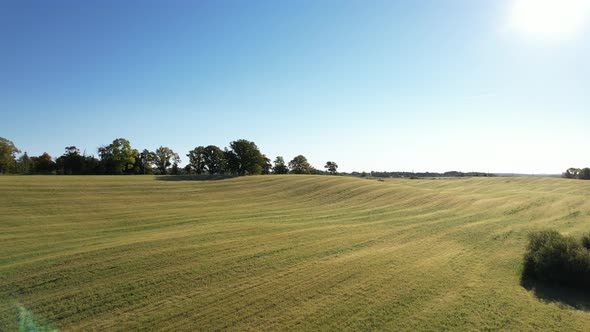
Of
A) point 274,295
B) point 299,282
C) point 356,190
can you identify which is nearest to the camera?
point 274,295

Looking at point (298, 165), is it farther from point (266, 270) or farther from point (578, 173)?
point (578, 173)

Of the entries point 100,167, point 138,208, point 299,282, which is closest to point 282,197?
point 138,208

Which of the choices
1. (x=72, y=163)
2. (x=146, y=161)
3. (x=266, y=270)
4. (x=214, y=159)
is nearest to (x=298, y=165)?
(x=214, y=159)

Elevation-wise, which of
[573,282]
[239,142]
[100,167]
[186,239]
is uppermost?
[239,142]

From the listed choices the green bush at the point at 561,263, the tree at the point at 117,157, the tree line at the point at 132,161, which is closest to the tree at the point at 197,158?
the tree line at the point at 132,161

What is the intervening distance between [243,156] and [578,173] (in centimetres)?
12587

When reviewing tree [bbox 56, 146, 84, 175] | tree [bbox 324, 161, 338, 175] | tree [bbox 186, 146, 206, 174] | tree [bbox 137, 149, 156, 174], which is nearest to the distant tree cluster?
tree [bbox 324, 161, 338, 175]

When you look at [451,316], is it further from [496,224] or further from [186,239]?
[496,224]

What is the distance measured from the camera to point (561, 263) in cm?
1318

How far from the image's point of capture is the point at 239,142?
72312 mm

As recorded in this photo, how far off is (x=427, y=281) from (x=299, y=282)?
587 centimetres

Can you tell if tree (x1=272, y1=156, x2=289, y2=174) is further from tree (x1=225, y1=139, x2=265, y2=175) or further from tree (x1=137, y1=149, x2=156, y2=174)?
tree (x1=137, y1=149, x2=156, y2=174)

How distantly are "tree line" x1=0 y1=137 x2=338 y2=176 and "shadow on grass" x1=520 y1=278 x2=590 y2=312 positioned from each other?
63.8 meters

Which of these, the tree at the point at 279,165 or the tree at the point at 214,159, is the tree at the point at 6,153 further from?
the tree at the point at 279,165
